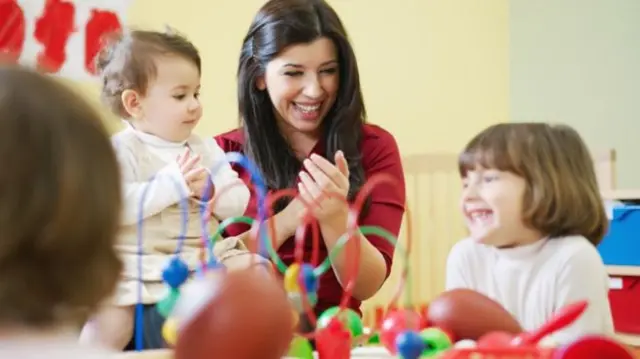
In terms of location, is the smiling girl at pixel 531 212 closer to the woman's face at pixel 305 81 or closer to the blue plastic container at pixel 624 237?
the woman's face at pixel 305 81

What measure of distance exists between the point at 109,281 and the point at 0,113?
147 millimetres

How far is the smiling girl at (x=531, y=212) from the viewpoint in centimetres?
115

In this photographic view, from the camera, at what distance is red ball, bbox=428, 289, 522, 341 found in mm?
922

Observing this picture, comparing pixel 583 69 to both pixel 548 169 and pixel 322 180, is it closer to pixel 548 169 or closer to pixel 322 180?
pixel 548 169

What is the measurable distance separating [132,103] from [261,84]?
26 centimetres

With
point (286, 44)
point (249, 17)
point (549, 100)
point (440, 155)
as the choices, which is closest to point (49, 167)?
point (286, 44)

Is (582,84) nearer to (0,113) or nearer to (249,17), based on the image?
(249,17)

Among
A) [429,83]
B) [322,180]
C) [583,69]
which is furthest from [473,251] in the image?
[583,69]

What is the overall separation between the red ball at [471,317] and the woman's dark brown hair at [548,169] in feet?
0.89

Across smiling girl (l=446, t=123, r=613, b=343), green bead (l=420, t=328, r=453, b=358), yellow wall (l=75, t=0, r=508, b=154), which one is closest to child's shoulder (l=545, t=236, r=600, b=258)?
smiling girl (l=446, t=123, r=613, b=343)

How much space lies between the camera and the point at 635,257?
8.45ft

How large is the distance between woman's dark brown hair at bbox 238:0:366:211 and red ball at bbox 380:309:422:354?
428 millimetres

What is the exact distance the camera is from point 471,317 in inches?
36.4

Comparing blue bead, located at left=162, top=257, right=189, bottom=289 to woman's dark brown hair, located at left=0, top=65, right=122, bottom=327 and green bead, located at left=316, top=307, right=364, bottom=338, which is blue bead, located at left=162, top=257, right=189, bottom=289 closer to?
green bead, located at left=316, top=307, right=364, bottom=338
